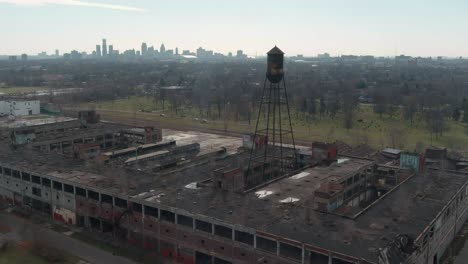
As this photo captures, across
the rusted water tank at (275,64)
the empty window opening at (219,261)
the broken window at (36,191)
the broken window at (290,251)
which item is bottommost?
the empty window opening at (219,261)

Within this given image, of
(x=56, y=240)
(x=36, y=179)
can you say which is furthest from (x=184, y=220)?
(x=36, y=179)

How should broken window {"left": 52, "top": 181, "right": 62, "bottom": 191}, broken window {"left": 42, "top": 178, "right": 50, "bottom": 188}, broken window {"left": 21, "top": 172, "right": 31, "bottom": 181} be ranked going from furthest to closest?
broken window {"left": 21, "top": 172, "right": 31, "bottom": 181}, broken window {"left": 42, "top": 178, "right": 50, "bottom": 188}, broken window {"left": 52, "top": 181, "right": 62, "bottom": 191}

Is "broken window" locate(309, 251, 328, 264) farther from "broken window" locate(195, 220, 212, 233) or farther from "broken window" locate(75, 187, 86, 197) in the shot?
"broken window" locate(75, 187, 86, 197)

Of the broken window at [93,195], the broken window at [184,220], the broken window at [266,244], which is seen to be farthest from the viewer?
the broken window at [93,195]

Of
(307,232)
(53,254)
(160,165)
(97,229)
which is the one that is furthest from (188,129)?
(307,232)

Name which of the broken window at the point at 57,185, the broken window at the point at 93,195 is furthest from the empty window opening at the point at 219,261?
the broken window at the point at 57,185

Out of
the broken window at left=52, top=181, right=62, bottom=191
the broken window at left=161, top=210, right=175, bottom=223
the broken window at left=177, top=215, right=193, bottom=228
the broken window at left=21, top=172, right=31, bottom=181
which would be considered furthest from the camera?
the broken window at left=21, top=172, right=31, bottom=181

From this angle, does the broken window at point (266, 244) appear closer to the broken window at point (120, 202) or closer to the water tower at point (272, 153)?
the broken window at point (120, 202)

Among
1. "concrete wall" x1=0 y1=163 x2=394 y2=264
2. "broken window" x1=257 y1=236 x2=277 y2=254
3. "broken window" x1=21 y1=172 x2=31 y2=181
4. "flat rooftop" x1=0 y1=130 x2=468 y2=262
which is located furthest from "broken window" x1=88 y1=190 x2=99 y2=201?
"broken window" x1=257 y1=236 x2=277 y2=254
